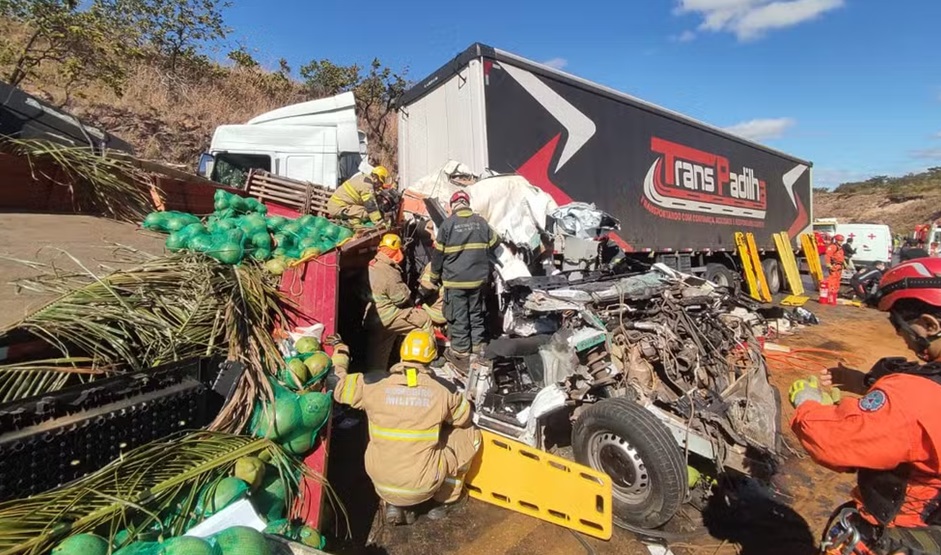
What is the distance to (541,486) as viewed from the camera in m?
3.04

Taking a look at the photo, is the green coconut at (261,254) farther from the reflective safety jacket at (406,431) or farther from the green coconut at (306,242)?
the reflective safety jacket at (406,431)

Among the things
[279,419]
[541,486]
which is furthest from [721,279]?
[279,419]

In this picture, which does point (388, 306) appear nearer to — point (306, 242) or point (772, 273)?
point (306, 242)

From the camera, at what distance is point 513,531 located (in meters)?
2.98

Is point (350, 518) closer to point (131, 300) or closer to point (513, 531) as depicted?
point (513, 531)

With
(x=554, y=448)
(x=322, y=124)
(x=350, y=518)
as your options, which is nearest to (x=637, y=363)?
(x=554, y=448)

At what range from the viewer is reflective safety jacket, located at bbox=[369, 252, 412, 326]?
4.62 m

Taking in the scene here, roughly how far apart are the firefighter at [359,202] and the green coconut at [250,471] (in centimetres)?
336

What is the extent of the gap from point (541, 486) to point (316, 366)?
64.0 inches

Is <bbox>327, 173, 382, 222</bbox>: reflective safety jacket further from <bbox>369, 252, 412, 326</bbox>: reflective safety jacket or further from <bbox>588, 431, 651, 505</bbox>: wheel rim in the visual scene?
<bbox>588, 431, 651, 505</bbox>: wheel rim

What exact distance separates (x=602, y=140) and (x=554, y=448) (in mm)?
4840

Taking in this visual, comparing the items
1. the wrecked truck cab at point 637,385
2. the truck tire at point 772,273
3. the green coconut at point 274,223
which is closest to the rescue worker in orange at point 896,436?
the wrecked truck cab at point 637,385

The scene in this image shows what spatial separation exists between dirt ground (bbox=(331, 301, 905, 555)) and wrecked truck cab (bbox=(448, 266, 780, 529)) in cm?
26

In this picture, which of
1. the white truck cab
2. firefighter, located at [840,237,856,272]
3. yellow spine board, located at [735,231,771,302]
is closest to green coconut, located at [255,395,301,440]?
the white truck cab
